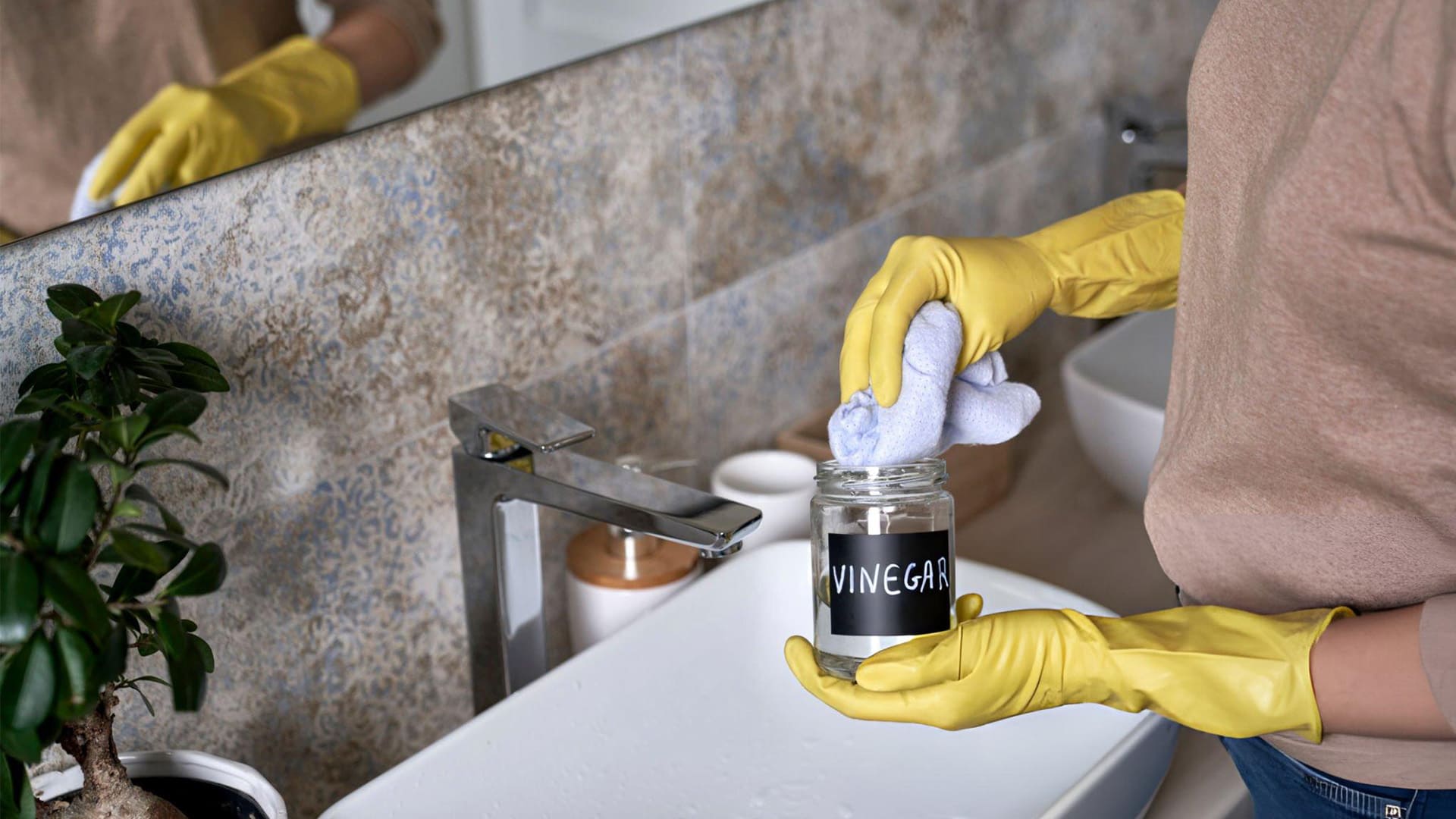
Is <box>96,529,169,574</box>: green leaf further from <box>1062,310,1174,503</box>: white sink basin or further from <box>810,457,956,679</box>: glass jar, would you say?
<box>1062,310,1174,503</box>: white sink basin

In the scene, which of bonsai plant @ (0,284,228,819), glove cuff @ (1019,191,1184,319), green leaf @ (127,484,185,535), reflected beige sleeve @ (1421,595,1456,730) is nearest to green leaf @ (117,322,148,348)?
bonsai plant @ (0,284,228,819)

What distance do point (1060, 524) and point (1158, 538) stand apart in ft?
1.93

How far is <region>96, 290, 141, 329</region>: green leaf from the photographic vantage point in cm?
72

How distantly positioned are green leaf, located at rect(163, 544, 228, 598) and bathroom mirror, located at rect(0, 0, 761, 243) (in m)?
0.24

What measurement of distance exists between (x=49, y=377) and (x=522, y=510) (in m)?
0.36


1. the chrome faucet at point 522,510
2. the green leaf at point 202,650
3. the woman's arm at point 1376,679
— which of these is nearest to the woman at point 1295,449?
the woman's arm at point 1376,679

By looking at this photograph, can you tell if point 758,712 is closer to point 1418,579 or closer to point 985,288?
point 985,288

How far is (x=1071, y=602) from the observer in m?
1.07

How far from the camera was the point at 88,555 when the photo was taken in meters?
0.64

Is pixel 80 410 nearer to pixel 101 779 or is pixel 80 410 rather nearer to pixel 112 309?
pixel 112 309

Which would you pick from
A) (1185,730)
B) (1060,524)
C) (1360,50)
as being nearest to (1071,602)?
(1185,730)

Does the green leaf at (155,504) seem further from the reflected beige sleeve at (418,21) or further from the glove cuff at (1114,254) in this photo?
the glove cuff at (1114,254)

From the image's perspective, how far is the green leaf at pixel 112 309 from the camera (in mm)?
716

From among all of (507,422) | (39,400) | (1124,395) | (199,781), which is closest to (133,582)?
(39,400)
